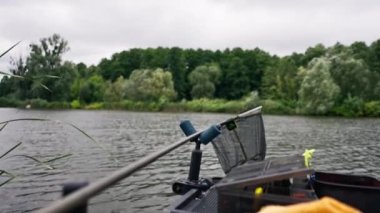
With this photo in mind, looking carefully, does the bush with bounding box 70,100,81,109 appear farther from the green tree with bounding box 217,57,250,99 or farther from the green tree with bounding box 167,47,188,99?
the green tree with bounding box 217,57,250,99

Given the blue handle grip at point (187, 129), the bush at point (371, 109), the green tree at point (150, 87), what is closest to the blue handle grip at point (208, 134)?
the blue handle grip at point (187, 129)

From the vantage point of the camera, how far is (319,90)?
58.7 metres

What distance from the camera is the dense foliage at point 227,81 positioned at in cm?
5975

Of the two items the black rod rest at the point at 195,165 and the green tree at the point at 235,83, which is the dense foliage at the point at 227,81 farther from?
the black rod rest at the point at 195,165

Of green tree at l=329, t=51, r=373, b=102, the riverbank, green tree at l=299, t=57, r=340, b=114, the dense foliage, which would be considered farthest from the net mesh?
green tree at l=329, t=51, r=373, b=102

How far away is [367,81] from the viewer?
62656mm

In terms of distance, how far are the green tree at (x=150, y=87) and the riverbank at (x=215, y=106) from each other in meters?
2.37

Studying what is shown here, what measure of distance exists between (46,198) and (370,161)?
13.5 metres

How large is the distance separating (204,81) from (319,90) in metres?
35.8

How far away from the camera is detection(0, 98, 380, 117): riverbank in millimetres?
59594

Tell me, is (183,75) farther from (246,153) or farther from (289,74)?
(246,153)

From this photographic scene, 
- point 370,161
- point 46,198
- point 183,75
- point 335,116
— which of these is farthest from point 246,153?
point 183,75

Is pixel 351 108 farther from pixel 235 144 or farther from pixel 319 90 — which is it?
pixel 235 144

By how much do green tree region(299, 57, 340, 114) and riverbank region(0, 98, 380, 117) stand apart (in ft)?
5.16
